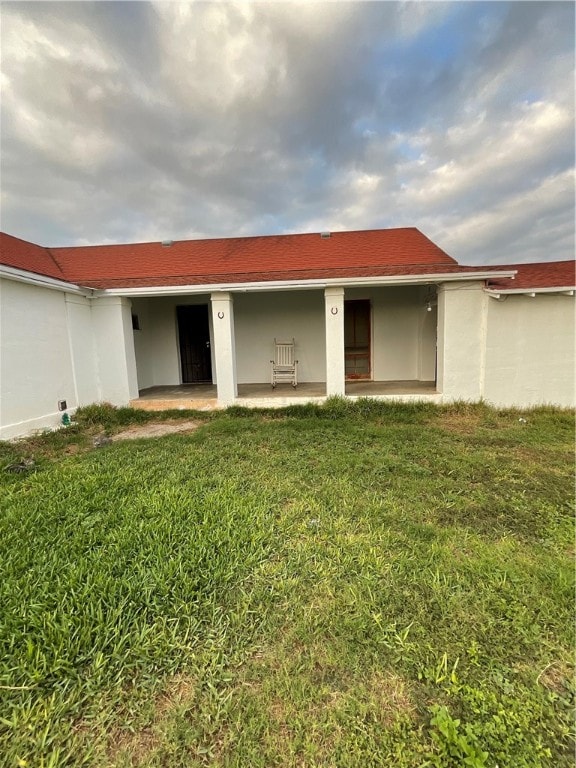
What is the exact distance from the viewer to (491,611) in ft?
6.63

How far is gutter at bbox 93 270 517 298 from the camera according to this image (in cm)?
664

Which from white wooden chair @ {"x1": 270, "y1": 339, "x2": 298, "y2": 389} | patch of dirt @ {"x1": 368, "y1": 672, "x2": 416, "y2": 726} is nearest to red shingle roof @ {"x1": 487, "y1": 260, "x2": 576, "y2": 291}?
white wooden chair @ {"x1": 270, "y1": 339, "x2": 298, "y2": 389}

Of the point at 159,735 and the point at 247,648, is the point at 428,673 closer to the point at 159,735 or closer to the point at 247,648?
the point at 247,648

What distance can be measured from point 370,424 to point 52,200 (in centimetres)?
1689

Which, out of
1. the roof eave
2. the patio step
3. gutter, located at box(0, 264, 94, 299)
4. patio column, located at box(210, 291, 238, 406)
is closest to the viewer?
gutter, located at box(0, 264, 94, 299)

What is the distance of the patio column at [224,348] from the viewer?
7418mm

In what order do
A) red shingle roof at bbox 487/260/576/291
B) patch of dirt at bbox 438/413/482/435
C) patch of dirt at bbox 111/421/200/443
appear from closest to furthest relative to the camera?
patch of dirt at bbox 438/413/482/435
patch of dirt at bbox 111/421/200/443
red shingle roof at bbox 487/260/576/291

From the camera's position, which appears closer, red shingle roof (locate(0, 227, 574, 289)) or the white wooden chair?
red shingle roof (locate(0, 227, 574, 289))

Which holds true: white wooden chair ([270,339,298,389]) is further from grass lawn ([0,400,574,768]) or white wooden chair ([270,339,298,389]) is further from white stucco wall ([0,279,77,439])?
grass lawn ([0,400,574,768])

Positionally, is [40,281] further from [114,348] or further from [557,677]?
[557,677]

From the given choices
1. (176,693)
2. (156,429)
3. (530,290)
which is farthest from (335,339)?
(176,693)

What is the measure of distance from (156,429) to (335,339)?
13.7ft

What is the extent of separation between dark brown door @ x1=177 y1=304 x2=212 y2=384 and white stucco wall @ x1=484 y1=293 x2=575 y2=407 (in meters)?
7.51

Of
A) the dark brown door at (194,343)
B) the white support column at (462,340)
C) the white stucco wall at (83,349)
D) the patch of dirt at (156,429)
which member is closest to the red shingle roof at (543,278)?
the white support column at (462,340)
